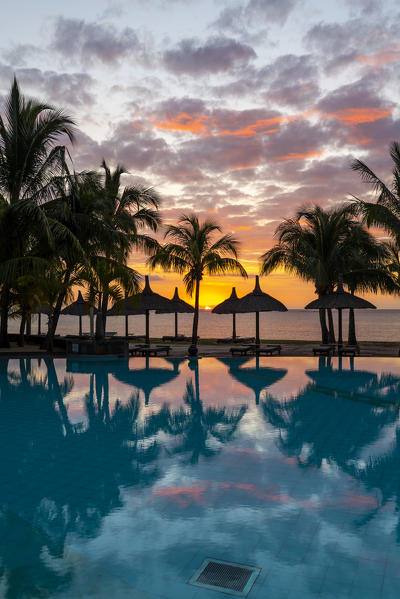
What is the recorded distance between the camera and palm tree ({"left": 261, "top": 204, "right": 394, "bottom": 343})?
2317cm

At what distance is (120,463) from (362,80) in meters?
15.0

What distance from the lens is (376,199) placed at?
1906cm

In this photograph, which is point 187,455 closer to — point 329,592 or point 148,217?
point 329,592

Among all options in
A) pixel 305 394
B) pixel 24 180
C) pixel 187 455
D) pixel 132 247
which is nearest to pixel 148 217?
pixel 132 247

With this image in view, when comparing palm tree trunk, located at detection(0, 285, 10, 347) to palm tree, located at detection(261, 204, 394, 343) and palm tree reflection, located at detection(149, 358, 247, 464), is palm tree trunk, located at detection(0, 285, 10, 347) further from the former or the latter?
palm tree, located at detection(261, 204, 394, 343)

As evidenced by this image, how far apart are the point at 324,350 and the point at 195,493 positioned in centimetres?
→ 1593

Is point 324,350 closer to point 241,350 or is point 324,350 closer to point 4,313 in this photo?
point 241,350

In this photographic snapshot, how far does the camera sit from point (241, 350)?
21.0 m

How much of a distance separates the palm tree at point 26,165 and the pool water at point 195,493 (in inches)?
300

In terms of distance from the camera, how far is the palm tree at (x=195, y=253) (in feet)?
76.1

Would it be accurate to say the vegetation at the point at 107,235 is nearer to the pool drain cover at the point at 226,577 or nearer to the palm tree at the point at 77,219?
the palm tree at the point at 77,219

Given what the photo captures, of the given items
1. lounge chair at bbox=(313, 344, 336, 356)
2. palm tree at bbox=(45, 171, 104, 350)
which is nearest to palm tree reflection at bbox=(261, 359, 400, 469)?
lounge chair at bbox=(313, 344, 336, 356)

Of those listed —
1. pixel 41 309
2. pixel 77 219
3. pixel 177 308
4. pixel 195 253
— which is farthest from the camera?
pixel 41 309

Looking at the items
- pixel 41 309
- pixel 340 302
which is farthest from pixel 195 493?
pixel 41 309
